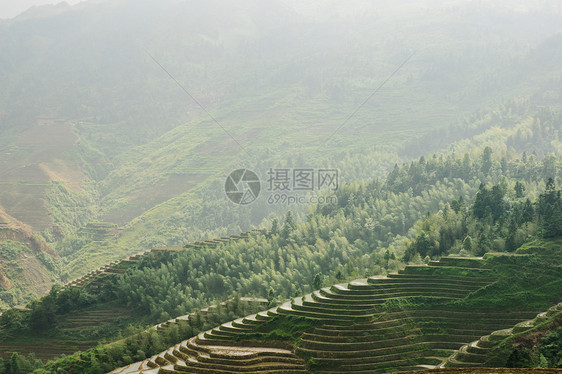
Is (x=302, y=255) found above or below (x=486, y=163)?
below

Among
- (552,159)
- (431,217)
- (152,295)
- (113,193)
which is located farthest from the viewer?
(113,193)

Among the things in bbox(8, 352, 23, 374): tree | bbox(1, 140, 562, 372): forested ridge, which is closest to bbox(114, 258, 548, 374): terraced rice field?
bbox(1, 140, 562, 372): forested ridge

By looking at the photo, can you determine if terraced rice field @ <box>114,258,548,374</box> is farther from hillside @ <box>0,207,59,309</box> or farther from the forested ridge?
hillside @ <box>0,207,59,309</box>

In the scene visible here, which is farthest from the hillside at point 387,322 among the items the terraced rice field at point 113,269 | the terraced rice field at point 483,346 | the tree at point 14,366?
the terraced rice field at point 113,269

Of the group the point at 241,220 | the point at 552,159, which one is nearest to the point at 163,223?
the point at 241,220

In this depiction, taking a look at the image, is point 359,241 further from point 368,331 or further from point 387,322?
point 368,331

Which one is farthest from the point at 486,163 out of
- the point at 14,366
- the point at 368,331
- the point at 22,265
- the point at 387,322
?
the point at 22,265

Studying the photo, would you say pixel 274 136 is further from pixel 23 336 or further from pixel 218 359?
pixel 218 359

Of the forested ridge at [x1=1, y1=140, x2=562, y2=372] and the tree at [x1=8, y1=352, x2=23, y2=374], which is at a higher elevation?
the forested ridge at [x1=1, y1=140, x2=562, y2=372]
